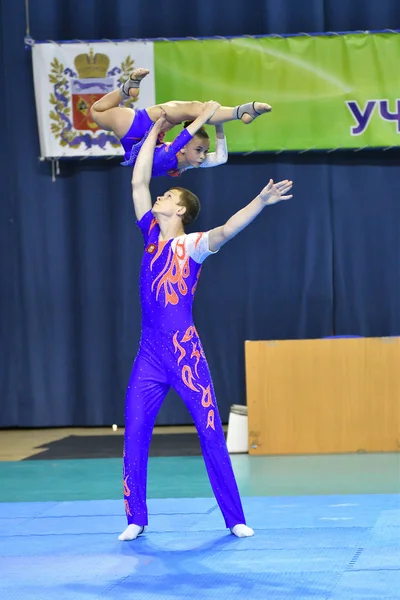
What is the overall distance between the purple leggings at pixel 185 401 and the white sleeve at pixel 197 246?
1.00ft

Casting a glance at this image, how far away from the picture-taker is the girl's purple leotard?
161 inches

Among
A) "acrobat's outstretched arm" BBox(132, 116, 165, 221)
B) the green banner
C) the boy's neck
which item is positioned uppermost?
the green banner

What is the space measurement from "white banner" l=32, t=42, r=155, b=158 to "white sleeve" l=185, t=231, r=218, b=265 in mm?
4086

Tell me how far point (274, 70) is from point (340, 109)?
0.61m

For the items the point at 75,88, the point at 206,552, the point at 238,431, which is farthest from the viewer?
the point at 75,88

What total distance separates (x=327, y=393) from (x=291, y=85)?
265 cm

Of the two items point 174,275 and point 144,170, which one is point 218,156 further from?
point 174,275

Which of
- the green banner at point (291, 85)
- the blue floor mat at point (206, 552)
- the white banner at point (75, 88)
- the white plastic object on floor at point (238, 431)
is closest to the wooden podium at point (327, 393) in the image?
the white plastic object on floor at point (238, 431)

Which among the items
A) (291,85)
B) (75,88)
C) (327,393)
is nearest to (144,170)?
(327,393)

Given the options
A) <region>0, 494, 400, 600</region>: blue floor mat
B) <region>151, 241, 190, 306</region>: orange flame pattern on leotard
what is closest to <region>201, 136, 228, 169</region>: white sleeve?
<region>151, 241, 190, 306</region>: orange flame pattern on leotard

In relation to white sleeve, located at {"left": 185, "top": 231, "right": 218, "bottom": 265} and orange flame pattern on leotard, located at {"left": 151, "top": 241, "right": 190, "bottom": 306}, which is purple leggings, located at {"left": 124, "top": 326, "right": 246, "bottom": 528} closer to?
orange flame pattern on leotard, located at {"left": 151, "top": 241, "right": 190, "bottom": 306}

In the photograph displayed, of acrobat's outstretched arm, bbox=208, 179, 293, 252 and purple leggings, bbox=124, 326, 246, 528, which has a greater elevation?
acrobat's outstretched arm, bbox=208, 179, 293, 252

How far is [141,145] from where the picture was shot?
418 cm

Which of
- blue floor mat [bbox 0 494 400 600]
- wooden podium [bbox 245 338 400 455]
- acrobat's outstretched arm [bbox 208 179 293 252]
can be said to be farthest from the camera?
wooden podium [bbox 245 338 400 455]
